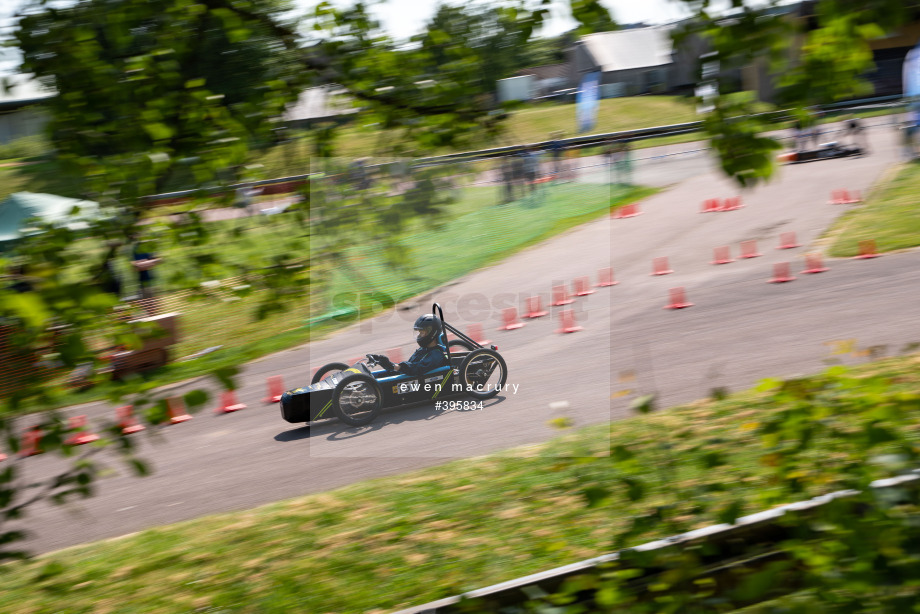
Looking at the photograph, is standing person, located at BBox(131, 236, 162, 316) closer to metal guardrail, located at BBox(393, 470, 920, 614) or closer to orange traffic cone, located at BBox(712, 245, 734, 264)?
metal guardrail, located at BBox(393, 470, 920, 614)

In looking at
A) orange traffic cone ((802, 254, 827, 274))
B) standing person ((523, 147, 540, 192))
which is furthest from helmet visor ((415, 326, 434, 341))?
standing person ((523, 147, 540, 192))

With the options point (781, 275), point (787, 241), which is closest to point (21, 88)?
point (781, 275)

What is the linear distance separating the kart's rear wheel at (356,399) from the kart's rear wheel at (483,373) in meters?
1.03

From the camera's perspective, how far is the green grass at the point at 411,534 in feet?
16.9

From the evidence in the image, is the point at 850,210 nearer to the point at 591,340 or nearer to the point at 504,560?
the point at 591,340

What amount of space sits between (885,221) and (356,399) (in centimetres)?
1184

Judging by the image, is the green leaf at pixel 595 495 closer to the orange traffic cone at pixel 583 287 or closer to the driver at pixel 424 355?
the driver at pixel 424 355

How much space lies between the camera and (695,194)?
21922 millimetres

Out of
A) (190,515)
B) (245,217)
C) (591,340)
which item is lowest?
(190,515)

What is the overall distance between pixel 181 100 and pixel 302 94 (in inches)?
32.3

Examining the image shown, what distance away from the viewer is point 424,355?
9180mm

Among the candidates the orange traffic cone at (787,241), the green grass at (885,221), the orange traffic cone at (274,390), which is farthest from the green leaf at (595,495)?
the orange traffic cone at (787,241)

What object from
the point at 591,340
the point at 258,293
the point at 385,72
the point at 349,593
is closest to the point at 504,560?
the point at 349,593

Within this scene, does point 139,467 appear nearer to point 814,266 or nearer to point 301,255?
point 301,255
